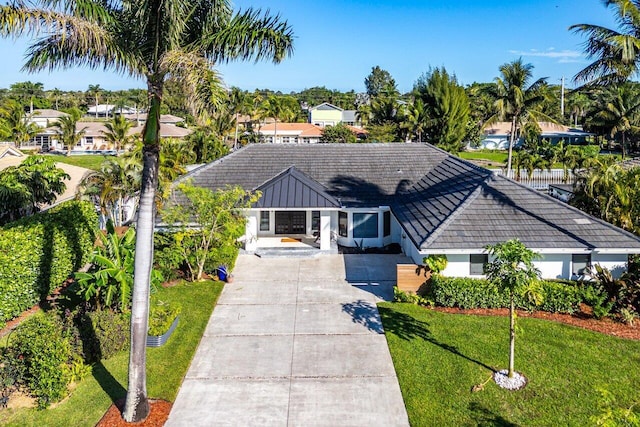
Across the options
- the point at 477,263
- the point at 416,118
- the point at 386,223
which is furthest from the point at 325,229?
the point at 416,118

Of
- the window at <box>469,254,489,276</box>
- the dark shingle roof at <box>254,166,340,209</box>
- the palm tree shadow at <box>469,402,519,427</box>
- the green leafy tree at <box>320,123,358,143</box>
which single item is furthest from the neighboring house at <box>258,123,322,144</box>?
the palm tree shadow at <box>469,402,519,427</box>

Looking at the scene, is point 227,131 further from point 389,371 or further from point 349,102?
point 349,102

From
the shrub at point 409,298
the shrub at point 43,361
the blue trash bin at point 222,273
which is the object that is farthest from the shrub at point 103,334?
the shrub at point 409,298

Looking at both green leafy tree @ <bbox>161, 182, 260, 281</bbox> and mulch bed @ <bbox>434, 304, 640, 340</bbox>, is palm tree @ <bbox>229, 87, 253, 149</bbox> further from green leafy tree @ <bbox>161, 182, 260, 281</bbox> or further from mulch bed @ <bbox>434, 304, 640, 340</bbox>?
mulch bed @ <bbox>434, 304, 640, 340</bbox>

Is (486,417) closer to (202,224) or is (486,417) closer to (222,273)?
(222,273)

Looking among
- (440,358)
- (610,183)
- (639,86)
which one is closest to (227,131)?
(610,183)

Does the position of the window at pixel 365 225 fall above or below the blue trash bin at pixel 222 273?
above

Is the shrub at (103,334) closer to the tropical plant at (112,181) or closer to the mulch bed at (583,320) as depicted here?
the mulch bed at (583,320)
